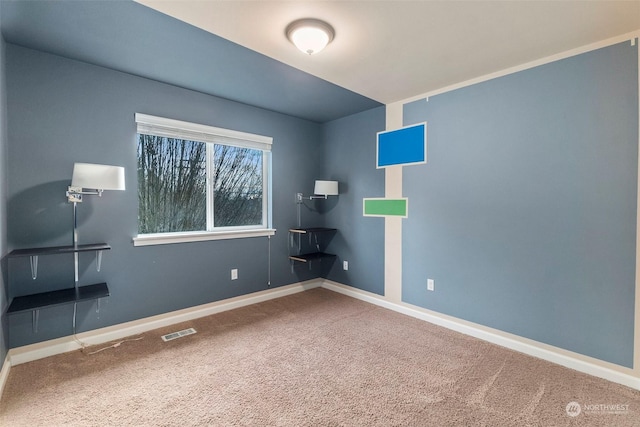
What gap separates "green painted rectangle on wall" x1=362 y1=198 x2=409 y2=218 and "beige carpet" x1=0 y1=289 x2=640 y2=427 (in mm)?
1326

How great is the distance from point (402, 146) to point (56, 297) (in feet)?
11.4

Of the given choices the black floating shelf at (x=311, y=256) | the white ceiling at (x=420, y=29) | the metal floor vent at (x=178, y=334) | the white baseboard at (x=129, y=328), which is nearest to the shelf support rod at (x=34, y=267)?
the white baseboard at (x=129, y=328)

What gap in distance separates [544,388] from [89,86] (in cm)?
420

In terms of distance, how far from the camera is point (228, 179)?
3465 mm

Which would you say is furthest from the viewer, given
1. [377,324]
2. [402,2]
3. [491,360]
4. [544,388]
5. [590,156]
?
[377,324]

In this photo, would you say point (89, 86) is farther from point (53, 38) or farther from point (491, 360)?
point (491, 360)

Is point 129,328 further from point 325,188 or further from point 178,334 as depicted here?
point 325,188

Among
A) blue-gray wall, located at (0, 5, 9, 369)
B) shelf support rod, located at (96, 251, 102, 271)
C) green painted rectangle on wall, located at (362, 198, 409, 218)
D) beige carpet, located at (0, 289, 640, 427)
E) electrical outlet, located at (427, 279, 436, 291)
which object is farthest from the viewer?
green painted rectangle on wall, located at (362, 198, 409, 218)

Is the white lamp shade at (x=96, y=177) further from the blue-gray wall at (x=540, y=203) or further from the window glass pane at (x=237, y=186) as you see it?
the blue-gray wall at (x=540, y=203)

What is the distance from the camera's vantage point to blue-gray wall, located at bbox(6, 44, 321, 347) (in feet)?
7.23

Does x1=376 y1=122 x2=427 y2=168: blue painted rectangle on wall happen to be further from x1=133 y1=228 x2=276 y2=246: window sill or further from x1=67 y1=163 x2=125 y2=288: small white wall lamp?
x1=67 y1=163 x2=125 y2=288: small white wall lamp

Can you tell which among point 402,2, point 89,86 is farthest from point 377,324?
point 89,86

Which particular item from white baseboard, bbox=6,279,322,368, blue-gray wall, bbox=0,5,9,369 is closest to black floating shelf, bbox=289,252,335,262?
white baseboard, bbox=6,279,322,368

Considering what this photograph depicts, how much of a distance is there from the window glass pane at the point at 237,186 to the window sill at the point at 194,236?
0.60 feet
